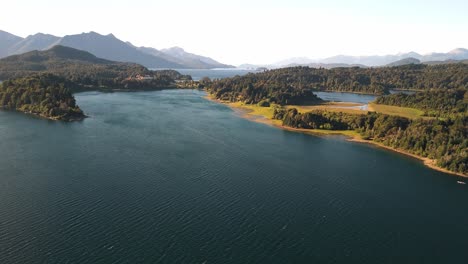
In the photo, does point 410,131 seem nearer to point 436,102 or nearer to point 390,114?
point 390,114

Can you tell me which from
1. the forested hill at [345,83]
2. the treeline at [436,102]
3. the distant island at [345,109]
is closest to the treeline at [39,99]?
the distant island at [345,109]

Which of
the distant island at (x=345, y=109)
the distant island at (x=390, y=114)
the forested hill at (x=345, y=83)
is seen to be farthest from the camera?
the forested hill at (x=345, y=83)

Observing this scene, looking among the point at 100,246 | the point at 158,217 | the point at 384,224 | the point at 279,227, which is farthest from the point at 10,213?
the point at 384,224

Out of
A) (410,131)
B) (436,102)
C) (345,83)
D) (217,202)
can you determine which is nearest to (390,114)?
(436,102)

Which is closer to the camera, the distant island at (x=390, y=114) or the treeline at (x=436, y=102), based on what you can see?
the distant island at (x=390, y=114)

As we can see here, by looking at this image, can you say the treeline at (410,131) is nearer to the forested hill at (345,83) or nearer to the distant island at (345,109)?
the distant island at (345,109)

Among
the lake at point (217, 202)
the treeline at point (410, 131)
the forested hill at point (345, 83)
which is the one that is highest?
the forested hill at point (345, 83)

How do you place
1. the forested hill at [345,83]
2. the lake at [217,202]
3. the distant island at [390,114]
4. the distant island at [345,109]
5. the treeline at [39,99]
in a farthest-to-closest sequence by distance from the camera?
the forested hill at [345,83] → the treeline at [39,99] → the distant island at [345,109] → the distant island at [390,114] → the lake at [217,202]

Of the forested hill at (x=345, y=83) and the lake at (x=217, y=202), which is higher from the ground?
the forested hill at (x=345, y=83)
